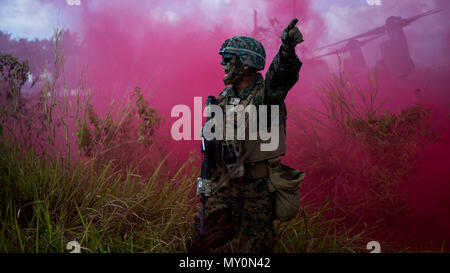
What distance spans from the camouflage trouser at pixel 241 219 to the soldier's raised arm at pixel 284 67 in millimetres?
448

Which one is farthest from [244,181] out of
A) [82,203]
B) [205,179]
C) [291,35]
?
[82,203]

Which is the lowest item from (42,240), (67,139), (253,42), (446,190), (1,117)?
(42,240)

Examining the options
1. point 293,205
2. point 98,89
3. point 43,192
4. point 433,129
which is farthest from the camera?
point 98,89

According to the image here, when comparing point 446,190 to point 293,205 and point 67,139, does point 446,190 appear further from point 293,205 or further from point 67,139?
point 67,139

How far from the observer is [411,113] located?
2.87 meters

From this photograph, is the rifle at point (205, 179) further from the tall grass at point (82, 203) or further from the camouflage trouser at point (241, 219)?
the tall grass at point (82, 203)

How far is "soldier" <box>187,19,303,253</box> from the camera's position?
5.08 ft

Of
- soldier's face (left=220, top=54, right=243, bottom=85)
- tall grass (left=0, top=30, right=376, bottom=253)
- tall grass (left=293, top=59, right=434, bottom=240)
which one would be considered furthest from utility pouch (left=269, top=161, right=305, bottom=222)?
tall grass (left=293, top=59, right=434, bottom=240)

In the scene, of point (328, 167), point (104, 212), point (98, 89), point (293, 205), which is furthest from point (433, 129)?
point (98, 89)

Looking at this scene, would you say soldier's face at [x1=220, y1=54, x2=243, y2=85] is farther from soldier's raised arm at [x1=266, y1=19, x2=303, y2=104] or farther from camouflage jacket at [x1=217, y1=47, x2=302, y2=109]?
soldier's raised arm at [x1=266, y1=19, x2=303, y2=104]

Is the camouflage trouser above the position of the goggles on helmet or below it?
below

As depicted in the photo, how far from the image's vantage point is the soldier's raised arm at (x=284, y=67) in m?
1.27

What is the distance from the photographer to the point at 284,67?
53.6 inches

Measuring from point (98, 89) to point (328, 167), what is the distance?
8.38 feet
